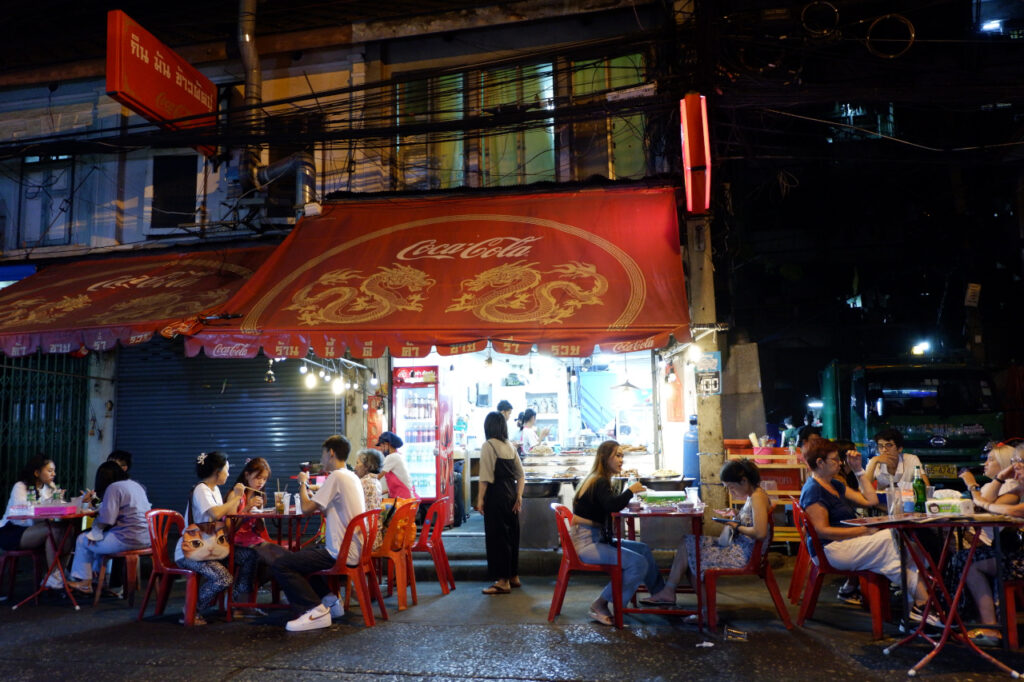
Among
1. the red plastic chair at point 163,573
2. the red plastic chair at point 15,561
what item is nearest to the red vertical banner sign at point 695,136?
the red plastic chair at point 163,573

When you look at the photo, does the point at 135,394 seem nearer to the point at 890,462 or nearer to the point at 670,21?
the point at 670,21

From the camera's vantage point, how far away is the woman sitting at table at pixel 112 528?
759 centimetres

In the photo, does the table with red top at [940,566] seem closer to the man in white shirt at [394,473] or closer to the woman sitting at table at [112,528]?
the man in white shirt at [394,473]

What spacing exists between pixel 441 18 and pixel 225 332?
622 centimetres

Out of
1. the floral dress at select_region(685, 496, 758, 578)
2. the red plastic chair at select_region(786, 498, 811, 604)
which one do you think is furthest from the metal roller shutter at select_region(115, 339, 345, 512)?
the red plastic chair at select_region(786, 498, 811, 604)

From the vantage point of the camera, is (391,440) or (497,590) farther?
(391,440)

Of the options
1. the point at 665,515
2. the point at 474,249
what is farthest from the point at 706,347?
the point at 665,515

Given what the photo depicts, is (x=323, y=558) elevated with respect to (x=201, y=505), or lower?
lower

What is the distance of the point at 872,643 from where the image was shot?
18.4 ft

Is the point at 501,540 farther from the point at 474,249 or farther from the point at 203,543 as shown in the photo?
the point at 474,249

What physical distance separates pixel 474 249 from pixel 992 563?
641 centimetres

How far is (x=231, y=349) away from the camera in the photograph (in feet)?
27.2

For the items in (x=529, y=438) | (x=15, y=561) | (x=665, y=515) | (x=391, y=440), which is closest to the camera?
(x=665, y=515)

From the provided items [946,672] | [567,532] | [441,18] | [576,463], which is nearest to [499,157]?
[441,18]
